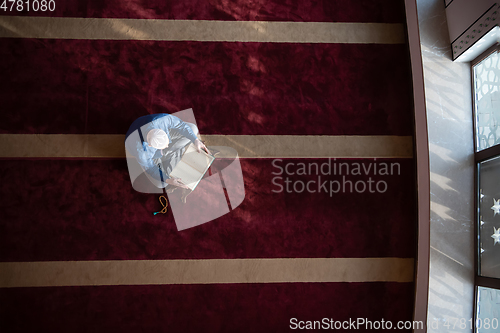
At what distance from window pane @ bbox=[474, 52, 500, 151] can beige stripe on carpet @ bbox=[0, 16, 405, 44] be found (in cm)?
79

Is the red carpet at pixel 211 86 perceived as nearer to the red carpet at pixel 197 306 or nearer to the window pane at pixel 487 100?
the window pane at pixel 487 100

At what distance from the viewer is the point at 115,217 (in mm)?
2912

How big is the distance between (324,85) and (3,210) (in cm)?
338

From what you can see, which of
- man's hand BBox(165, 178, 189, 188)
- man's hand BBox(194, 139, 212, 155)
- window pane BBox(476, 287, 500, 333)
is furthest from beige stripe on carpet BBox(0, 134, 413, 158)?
window pane BBox(476, 287, 500, 333)

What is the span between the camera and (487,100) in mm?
2686

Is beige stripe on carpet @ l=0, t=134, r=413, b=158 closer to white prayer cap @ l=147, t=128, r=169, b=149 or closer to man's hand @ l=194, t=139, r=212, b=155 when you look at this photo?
man's hand @ l=194, t=139, r=212, b=155

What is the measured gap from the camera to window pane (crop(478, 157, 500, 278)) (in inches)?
102

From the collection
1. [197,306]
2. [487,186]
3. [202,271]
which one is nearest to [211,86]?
[202,271]

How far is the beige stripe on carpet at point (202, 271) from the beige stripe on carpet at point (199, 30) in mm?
2225

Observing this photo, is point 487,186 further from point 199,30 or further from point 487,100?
point 199,30

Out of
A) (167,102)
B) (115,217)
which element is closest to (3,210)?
(115,217)

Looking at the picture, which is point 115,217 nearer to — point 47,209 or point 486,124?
point 47,209

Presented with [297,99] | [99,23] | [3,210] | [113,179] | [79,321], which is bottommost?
[79,321]

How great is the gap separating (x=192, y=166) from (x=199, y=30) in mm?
1403
